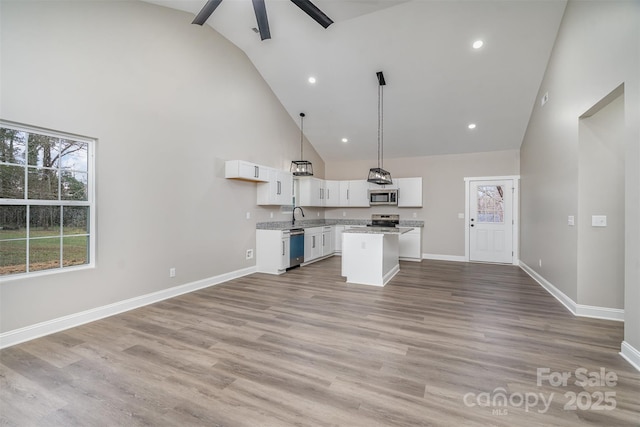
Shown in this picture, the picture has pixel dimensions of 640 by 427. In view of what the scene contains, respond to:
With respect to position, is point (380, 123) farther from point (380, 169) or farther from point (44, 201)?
point (44, 201)

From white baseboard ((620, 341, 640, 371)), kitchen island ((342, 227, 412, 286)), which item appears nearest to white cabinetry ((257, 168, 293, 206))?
kitchen island ((342, 227, 412, 286))

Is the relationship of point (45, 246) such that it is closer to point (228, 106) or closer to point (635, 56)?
point (228, 106)

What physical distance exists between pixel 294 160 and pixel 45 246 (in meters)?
4.89

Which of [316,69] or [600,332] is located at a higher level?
[316,69]

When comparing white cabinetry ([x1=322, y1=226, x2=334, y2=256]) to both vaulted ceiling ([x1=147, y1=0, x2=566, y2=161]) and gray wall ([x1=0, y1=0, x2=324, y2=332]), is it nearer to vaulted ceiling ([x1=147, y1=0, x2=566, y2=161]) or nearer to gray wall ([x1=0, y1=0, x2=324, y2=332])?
gray wall ([x1=0, y1=0, x2=324, y2=332])

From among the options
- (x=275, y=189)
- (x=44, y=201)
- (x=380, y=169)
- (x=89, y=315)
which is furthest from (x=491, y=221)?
(x=44, y=201)

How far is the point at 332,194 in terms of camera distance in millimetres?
7918

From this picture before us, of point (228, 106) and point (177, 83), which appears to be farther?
point (228, 106)

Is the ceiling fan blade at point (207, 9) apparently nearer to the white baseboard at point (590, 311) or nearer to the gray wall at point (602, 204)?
the gray wall at point (602, 204)

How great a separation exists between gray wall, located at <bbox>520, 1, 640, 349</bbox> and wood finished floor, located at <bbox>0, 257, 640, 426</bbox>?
69cm

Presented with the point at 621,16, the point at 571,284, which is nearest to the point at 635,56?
the point at 621,16

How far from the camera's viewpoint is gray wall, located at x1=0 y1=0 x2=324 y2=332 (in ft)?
8.75

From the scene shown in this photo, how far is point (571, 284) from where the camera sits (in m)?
3.46

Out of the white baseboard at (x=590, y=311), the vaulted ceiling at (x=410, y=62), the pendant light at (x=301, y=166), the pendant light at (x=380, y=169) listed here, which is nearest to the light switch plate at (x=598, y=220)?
the white baseboard at (x=590, y=311)
